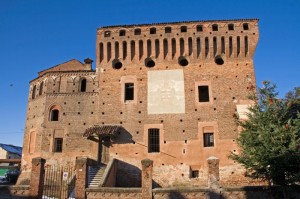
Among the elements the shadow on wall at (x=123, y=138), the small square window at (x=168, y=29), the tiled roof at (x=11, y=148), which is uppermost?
the small square window at (x=168, y=29)

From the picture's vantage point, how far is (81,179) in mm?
15211

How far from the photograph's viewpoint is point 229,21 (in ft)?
76.4

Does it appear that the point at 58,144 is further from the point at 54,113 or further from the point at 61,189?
the point at 61,189

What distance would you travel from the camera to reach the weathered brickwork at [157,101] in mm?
21266

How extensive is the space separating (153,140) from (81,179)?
7.64 metres

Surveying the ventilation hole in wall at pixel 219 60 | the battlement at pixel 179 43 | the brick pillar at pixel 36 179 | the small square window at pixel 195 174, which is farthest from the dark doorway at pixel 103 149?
the ventilation hole in wall at pixel 219 60

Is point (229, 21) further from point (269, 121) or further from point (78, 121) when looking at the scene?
point (78, 121)

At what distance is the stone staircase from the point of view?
57.5 ft

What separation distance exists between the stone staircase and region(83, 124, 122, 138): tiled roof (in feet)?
7.31

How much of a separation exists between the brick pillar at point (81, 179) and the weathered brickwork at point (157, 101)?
6.16 metres

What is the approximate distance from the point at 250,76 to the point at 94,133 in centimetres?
1164

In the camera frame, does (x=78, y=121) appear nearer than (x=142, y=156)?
No

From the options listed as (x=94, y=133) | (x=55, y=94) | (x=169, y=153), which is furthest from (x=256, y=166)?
(x=55, y=94)

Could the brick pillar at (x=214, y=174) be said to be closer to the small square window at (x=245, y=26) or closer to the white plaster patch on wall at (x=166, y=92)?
the white plaster patch on wall at (x=166, y=92)
